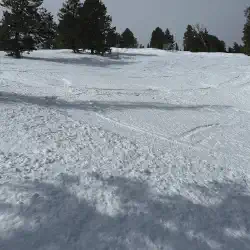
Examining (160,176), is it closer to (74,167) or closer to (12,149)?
(74,167)

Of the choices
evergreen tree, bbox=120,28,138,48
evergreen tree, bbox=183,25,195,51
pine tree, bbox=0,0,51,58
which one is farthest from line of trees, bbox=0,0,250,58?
evergreen tree, bbox=120,28,138,48

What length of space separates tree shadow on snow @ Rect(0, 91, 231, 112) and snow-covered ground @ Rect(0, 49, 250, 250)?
0.03m

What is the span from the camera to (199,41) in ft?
152

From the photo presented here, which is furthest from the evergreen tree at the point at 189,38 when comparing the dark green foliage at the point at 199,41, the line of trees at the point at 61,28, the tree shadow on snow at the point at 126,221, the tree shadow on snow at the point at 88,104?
the tree shadow on snow at the point at 126,221

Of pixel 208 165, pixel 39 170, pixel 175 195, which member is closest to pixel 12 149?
pixel 39 170

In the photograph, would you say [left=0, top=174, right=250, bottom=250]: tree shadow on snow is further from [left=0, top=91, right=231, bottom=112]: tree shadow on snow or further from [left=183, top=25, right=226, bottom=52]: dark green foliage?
[left=183, top=25, right=226, bottom=52]: dark green foliage

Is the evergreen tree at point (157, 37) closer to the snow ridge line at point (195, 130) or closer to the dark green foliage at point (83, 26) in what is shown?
the dark green foliage at point (83, 26)

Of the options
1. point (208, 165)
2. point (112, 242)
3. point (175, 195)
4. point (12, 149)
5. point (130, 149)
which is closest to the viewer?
point (112, 242)

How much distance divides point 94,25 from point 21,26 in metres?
8.21

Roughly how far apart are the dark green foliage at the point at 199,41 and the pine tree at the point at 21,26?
32458 millimetres

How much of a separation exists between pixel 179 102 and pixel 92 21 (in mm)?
19135

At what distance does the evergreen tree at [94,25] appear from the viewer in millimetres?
23906

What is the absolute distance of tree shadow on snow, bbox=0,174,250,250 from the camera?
254 cm

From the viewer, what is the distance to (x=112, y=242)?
256cm
